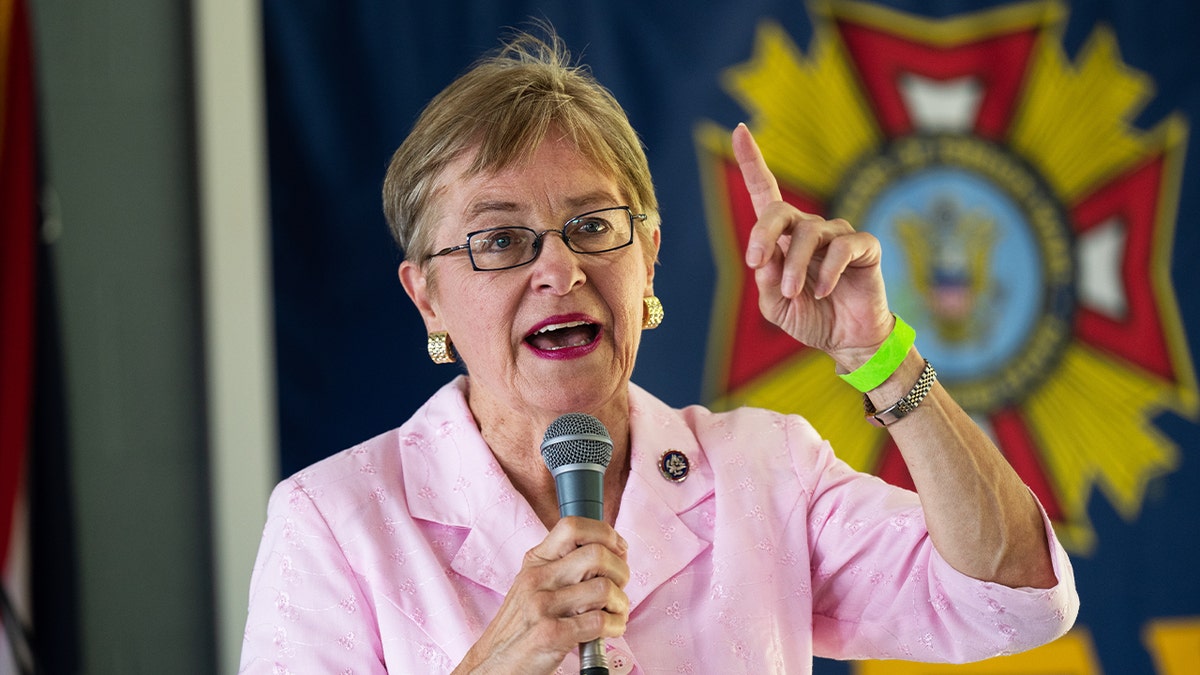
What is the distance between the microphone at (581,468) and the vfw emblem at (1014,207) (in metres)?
2.09

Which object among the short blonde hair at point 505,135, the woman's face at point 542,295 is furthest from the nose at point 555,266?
the short blonde hair at point 505,135

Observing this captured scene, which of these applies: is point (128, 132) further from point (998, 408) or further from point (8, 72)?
point (998, 408)

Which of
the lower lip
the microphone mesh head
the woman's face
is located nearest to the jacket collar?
the woman's face

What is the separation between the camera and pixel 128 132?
3.28 meters

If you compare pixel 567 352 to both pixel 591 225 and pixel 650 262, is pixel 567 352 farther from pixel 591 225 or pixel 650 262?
pixel 650 262

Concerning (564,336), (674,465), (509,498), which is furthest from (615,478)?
(564,336)

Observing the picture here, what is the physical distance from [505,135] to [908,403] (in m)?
0.75

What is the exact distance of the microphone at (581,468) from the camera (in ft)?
4.72

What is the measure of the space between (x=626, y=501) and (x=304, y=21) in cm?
190

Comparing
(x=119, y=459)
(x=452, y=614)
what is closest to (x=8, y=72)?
(x=119, y=459)

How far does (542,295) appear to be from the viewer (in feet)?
5.99

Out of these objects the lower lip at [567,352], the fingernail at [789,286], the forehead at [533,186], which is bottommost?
the lower lip at [567,352]

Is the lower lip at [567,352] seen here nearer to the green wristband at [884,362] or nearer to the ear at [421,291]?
the ear at [421,291]

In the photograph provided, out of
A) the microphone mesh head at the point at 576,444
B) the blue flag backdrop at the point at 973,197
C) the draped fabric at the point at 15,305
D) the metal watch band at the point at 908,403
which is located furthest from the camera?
the blue flag backdrop at the point at 973,197
